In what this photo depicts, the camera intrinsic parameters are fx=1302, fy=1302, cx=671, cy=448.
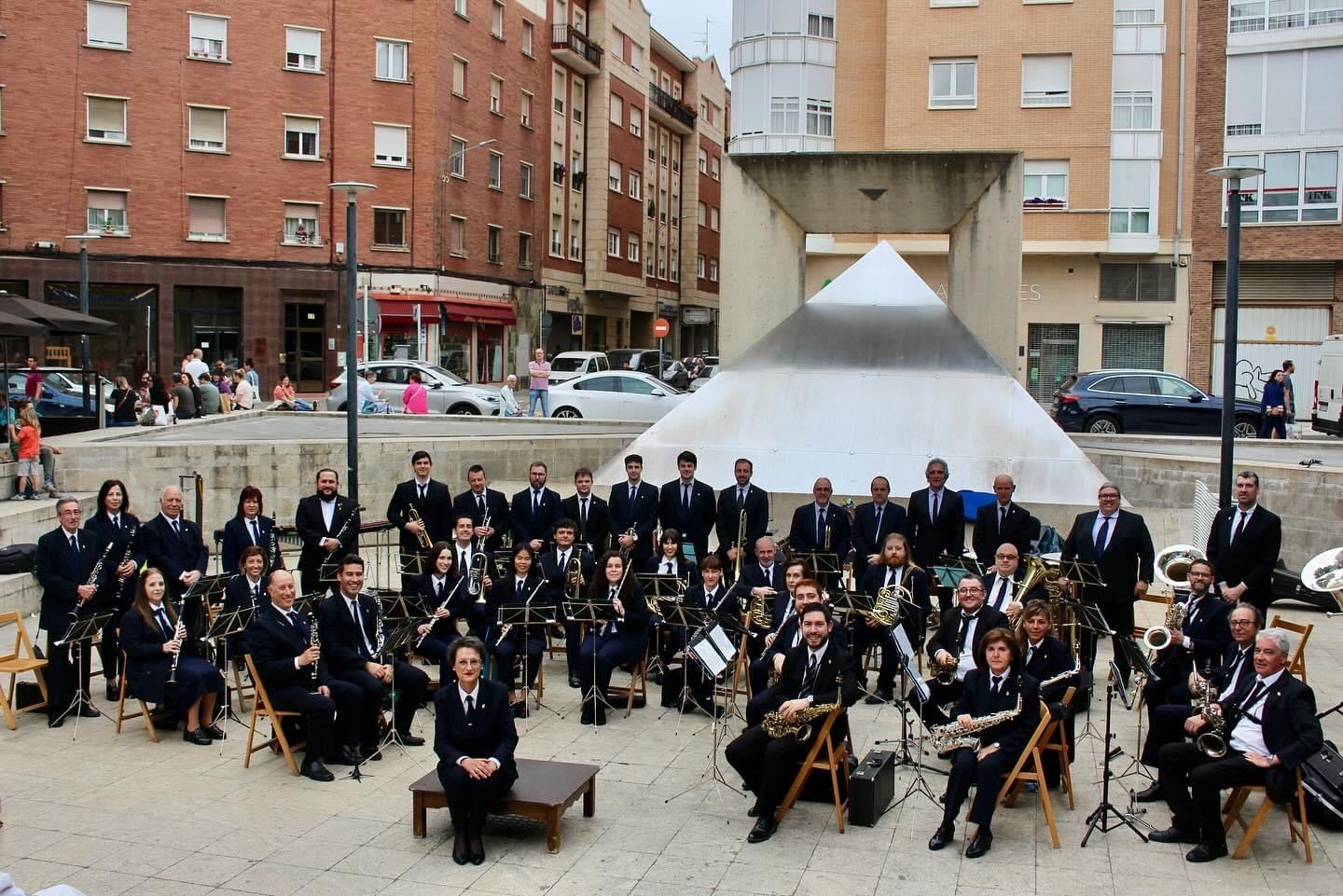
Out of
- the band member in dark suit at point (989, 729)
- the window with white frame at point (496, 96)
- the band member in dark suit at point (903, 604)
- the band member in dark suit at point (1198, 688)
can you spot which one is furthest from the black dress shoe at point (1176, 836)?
the window with white frame at point (496, 96)

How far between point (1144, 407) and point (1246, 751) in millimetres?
19647

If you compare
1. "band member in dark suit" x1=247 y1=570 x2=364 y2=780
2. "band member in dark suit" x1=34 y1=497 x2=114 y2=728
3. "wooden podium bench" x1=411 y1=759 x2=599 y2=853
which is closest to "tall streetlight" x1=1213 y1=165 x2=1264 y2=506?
"wooden podium bench" x1=411 y1=759 x2=599 y2=853

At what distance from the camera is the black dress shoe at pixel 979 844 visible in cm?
699

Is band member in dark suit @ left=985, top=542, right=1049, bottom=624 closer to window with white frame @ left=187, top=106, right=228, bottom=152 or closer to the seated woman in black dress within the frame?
the seated woman in black dress

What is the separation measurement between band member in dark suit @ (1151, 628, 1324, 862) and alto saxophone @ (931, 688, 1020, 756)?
89 cm

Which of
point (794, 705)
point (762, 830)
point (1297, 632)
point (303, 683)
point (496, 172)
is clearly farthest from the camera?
point (496, 172)

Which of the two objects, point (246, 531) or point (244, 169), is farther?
point (244, 169)

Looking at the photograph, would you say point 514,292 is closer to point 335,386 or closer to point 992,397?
point 335,386

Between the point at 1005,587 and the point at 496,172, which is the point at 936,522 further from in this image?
the point at 496,172

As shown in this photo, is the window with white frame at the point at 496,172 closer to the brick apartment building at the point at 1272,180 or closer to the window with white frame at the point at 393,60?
the window with white frame at the point at 393,60

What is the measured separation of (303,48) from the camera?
132ft

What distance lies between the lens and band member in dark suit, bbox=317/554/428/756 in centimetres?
872

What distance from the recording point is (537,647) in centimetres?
1005

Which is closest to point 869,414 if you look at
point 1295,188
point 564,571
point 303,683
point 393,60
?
point 564,571
